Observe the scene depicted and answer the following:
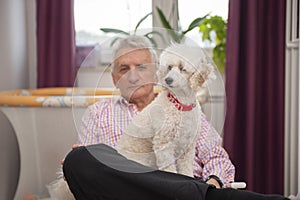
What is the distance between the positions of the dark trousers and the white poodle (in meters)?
0.09

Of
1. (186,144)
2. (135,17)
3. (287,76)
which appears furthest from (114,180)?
(135,17)

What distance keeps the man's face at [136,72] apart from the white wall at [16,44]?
166 cm

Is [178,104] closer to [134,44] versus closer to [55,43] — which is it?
[134,44]

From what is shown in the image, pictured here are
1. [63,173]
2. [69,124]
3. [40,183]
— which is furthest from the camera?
[40,183]

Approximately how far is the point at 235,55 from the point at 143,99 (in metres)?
1.51

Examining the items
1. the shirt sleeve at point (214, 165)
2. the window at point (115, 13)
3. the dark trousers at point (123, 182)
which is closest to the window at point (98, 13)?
the window at point (115, 13)

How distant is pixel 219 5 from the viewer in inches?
113

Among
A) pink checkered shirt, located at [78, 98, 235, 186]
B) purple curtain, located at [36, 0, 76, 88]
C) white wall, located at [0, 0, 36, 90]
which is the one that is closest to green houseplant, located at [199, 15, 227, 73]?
purple curtain, located at [36, 0, 76, 88]

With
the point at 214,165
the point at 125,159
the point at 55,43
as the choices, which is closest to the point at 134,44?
the point at 125,159

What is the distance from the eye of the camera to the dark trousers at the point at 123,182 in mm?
1217

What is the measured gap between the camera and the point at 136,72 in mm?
1068

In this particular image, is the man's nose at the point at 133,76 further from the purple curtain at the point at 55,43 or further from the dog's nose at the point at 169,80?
the purple curtain at the point at 55,43

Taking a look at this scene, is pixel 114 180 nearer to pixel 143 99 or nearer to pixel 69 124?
pixel 143 99

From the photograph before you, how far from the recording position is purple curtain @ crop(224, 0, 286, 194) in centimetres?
248
